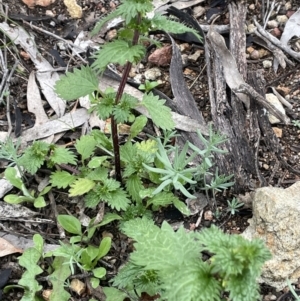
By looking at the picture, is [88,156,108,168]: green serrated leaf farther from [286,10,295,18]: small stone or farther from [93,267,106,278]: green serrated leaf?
[286,10,295,18]: small stone

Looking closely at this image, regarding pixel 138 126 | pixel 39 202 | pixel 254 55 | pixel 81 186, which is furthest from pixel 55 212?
pixel 254 55

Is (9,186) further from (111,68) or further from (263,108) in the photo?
(263,108)

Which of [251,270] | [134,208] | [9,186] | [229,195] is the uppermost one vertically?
[251,270]

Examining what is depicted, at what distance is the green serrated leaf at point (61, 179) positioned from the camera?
2941 millimetres

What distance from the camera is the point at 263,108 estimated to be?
10.8ft

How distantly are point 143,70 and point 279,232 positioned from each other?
59.1 inches

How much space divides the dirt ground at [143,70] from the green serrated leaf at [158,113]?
61 centimetres

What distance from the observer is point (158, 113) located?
8.61ft

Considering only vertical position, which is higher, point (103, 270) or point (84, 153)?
point (84, 153)

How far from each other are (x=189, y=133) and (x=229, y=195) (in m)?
0.46

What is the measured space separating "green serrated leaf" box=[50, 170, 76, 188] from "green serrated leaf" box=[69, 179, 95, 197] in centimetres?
4

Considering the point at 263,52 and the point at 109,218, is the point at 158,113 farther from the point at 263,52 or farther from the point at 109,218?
the point at 263,52

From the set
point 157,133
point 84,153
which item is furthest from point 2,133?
point 157,133

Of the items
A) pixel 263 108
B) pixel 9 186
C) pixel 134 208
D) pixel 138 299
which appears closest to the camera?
pixel 138 299
